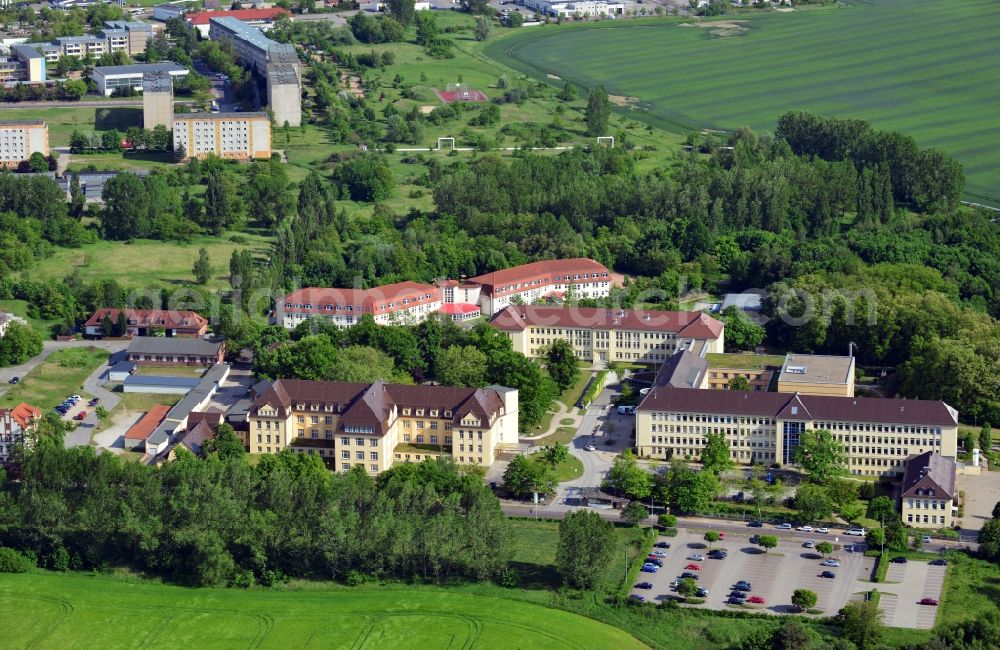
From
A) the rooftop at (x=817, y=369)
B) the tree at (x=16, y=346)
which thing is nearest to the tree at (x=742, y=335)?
the rooftop at (x=817, y=369)

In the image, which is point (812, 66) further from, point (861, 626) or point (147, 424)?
point (861, 626)

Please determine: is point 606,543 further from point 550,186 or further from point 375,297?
point 550,186

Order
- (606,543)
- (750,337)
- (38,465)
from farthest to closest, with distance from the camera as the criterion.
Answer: (750,337)
(38,465)
(606,543)

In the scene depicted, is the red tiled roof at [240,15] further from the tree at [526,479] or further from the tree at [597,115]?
the tree at [526,479]

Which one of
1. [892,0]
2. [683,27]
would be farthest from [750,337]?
[892,0]

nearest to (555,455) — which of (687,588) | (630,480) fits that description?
(630,480)

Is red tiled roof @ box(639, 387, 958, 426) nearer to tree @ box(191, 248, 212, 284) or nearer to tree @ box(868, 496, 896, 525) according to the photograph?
tree @ box(868, 496, 896, 525)

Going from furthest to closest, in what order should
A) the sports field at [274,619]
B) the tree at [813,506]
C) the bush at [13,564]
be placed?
the tree at [813,506] < the bush at [13,564] < the sports field at [274,619]
